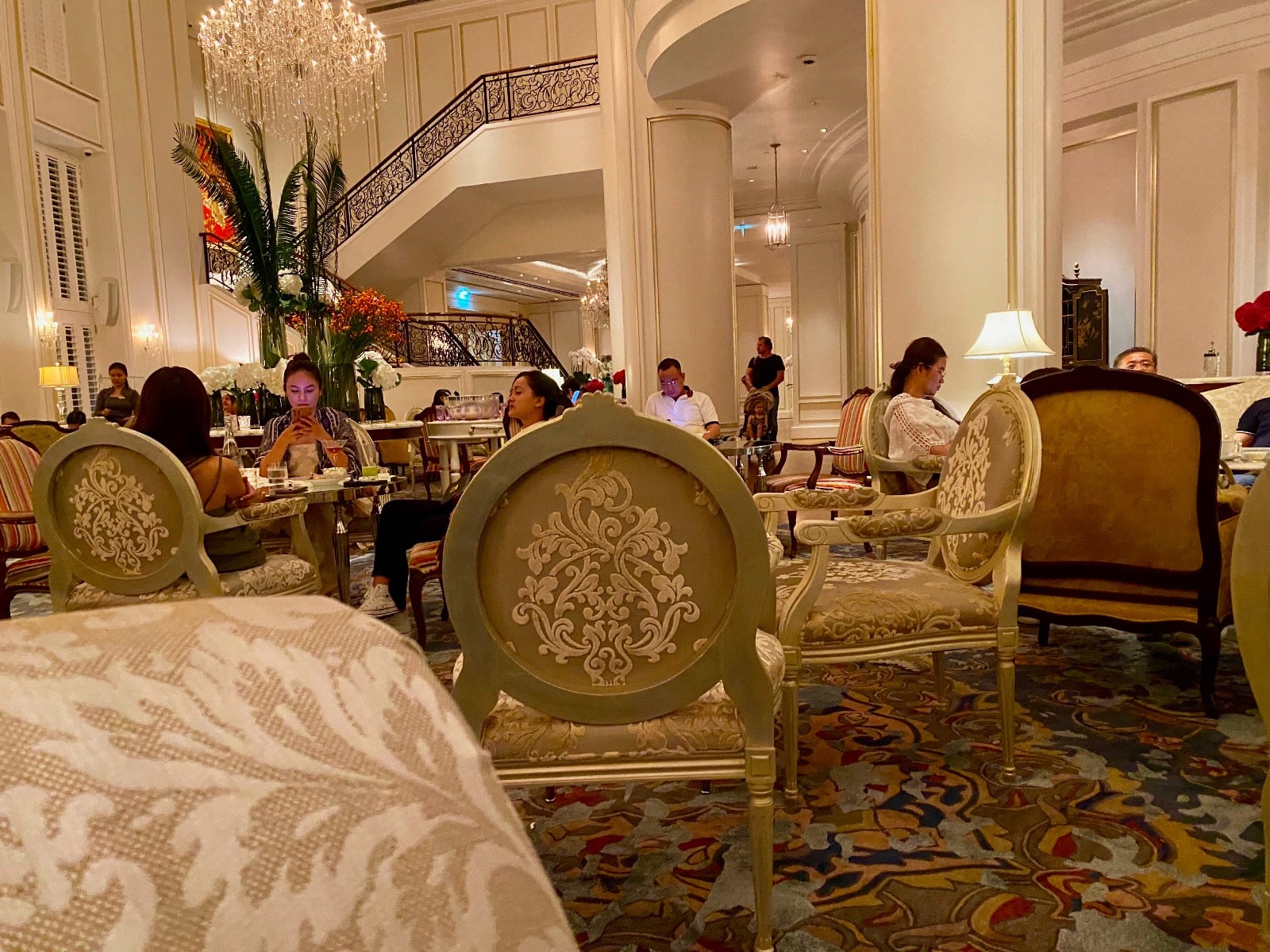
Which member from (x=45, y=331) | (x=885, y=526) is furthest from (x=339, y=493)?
(x=45, y=331)

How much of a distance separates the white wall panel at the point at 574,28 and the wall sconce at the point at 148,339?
7.53m

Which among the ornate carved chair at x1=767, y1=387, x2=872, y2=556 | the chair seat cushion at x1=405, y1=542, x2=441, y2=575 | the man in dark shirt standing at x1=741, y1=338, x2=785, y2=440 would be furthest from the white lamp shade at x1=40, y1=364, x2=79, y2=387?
the man in dark shirt standing at x1=741, y1=338, x2=785, y2=440

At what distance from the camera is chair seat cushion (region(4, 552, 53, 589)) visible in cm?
323

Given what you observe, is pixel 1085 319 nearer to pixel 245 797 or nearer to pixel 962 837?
pixel 962 837

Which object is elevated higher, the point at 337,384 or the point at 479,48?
the point at 479,48

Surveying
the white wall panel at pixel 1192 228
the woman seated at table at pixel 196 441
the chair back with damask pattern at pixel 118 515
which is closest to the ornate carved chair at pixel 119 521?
the chair back with damask pattern at pixel 118 515

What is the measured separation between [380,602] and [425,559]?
0.58 meters

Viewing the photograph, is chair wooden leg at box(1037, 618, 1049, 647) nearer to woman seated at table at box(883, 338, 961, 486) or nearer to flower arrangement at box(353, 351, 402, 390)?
woman seated at table at box(883, 338, 961, 486)

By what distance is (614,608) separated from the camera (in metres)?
1.36

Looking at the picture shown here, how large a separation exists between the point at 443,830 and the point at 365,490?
10.3 feet

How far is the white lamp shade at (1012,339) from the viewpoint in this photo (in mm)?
4059

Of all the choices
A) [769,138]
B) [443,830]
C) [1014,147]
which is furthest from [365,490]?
[769,138]

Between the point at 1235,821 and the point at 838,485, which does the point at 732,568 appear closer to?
the point at 1235,821

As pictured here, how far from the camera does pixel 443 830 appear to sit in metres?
0.39
